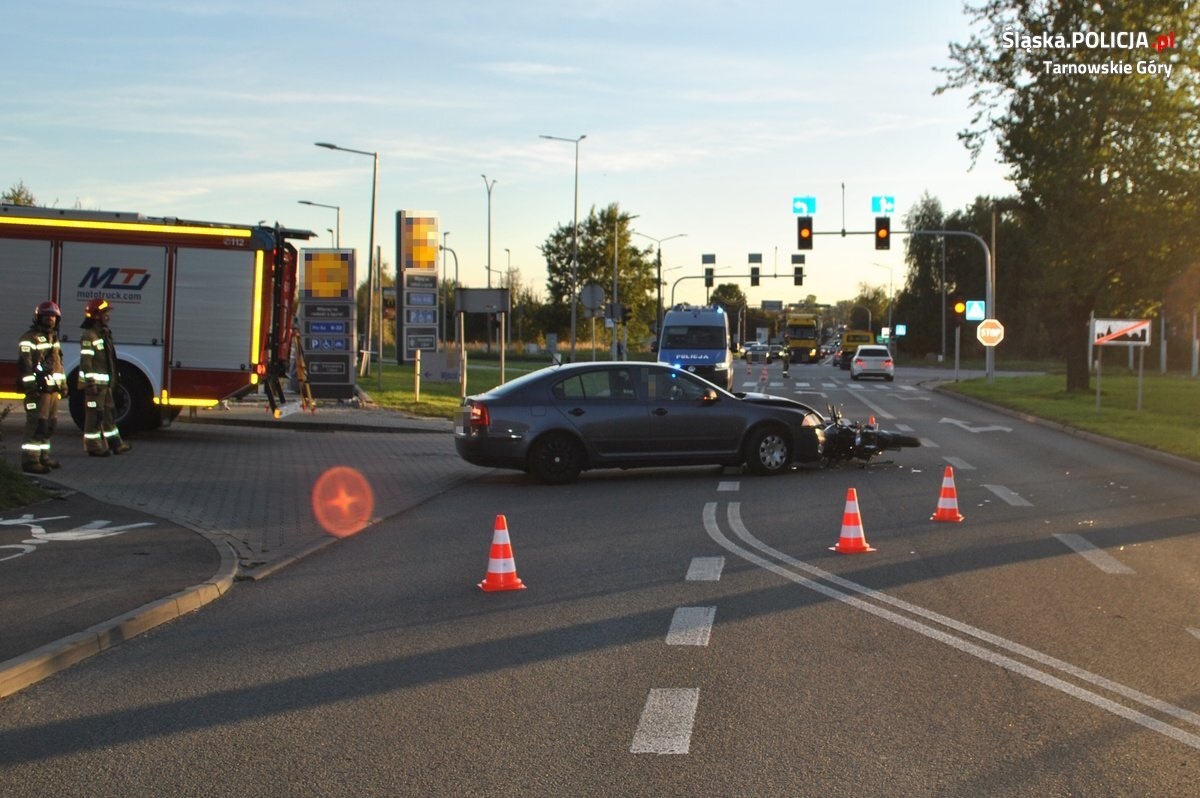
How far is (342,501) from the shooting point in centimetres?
1446

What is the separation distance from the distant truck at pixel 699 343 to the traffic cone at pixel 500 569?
3020 centimetres

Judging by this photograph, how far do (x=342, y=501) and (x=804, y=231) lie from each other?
89.8ft

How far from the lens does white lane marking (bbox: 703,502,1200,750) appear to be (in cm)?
593

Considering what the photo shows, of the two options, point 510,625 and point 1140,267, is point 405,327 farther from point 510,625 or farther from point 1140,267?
point 510,625

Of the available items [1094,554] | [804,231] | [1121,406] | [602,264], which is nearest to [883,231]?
[804,231]

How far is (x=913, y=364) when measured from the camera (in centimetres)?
9256

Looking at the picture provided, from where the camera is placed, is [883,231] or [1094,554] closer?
[1094,554]

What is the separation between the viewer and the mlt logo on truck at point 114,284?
800 inches

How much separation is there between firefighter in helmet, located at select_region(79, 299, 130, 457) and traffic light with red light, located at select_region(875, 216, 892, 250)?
26571 mm

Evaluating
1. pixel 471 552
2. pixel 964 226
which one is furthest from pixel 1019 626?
pixel 964 226

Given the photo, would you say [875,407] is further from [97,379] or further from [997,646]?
[997,646]

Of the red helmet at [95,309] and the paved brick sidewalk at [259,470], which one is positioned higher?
the red helmet at [95,309]

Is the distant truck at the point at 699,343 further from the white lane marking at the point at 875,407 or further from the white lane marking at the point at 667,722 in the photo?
the white lane marking at the point at 667,722

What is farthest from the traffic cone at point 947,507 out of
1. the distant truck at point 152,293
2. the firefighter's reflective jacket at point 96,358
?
the distant truck at point 152,293
